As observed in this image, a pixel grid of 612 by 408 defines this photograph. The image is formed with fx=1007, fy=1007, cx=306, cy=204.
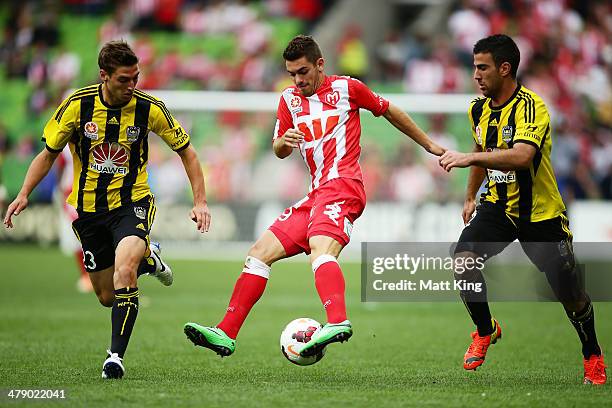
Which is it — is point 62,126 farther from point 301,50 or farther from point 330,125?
point 330,125

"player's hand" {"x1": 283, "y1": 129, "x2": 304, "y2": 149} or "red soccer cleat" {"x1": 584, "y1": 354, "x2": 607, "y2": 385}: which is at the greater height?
"player's hand" {"x1": 283, "y1": 129, "x2": 304, "y2": 149}

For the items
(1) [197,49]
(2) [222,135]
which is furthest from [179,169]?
(1) [197,49]

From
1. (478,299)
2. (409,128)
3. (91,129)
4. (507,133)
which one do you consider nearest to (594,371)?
(478,299)

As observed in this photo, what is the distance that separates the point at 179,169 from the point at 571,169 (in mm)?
7332

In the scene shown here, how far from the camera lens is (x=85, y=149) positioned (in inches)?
282

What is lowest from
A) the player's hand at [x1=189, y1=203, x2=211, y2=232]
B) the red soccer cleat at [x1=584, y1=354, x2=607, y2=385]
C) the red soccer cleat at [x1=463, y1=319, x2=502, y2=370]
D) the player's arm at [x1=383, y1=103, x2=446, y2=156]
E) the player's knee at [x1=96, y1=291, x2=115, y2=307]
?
the red soccer cleat at [x1=584, y1=354, x2=607, y2=385]

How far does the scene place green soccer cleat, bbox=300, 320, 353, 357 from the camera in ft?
20.7

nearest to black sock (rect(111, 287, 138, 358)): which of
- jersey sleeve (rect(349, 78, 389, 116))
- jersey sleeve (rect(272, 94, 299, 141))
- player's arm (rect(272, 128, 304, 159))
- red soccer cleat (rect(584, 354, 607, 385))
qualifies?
player's arm (rect(272, 128, 304, 159))

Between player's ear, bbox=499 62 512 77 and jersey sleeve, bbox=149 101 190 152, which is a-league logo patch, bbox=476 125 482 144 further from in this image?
jersey sleeve, bbox=149 101 190 152

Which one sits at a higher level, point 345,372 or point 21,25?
point 21,25

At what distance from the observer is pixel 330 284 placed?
669 centimetres

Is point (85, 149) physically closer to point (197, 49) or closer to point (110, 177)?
point (110, 177)

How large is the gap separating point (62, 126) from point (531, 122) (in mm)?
3226

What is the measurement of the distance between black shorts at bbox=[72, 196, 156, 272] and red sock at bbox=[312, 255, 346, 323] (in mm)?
1287
